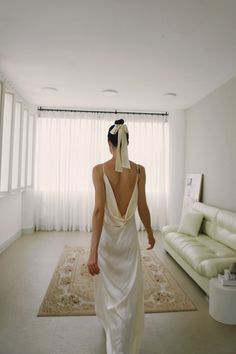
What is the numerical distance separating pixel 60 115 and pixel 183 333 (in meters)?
4.71

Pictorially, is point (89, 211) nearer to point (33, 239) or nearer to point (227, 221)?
point (33, 239)

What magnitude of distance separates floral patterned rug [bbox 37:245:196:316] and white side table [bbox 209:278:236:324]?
0.28 metres

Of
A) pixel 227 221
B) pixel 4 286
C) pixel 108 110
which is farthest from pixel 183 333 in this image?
pixel 108 110

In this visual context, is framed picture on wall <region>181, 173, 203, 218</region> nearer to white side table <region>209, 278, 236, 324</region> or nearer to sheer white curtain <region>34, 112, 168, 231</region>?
sheer white curtain <region>34, 112, 168, 231</region>

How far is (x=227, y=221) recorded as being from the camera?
3146 millimetres

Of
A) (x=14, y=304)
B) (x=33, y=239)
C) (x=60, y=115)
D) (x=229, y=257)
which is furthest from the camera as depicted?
(x=60, y=115)

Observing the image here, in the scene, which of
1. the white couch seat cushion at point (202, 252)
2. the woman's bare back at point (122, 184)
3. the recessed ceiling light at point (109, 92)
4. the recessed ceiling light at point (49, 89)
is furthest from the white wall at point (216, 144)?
the recessed ceiling light at point (49, 89)

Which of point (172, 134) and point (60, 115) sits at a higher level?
point (60, 115)

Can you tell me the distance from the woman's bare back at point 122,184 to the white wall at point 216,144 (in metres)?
2.39

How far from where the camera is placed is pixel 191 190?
4.85 metres

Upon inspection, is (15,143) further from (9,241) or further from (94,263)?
(94,263)

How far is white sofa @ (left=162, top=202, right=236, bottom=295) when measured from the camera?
252 cm

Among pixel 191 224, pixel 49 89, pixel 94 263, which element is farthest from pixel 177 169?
pixel 94 263

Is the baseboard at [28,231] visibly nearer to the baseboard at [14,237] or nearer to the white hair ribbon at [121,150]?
the baseboard at [14,237]
